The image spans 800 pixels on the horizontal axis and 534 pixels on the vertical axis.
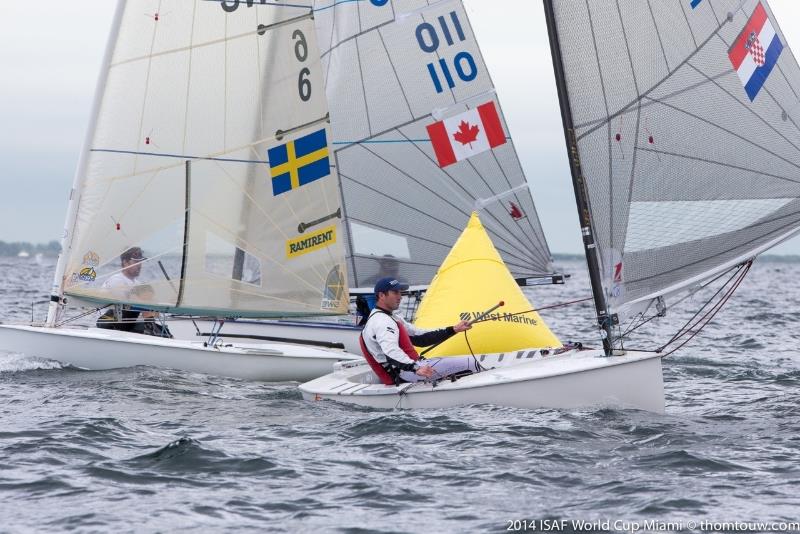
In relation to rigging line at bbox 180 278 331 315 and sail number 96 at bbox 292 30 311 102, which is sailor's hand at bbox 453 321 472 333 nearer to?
rigging line at bbox 180 278 331 315

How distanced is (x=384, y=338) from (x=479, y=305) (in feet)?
3.07

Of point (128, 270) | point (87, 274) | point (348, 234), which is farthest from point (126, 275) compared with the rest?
point (348, 234)

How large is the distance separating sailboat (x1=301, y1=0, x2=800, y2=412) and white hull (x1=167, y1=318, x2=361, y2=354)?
3613mm

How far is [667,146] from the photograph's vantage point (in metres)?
8.27

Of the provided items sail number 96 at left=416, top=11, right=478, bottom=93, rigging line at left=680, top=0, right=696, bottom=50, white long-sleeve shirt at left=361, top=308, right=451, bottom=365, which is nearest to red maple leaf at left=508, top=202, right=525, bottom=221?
sail number 96 at left=416, top=11, right=478, bottom=93

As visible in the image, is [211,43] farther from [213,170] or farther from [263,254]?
[263,254]

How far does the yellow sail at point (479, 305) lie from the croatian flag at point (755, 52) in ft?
7.80

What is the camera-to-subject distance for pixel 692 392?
32.3ft

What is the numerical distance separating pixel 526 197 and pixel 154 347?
458cm

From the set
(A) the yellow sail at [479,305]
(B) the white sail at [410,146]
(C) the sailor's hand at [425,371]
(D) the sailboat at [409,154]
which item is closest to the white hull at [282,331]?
(D) the sailboat at [409,154]

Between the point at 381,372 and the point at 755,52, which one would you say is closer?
the point at 755,52

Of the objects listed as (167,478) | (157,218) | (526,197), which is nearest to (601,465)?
(167,478)

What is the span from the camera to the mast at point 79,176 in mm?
10695

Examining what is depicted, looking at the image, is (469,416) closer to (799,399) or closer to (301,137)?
(799,399)
